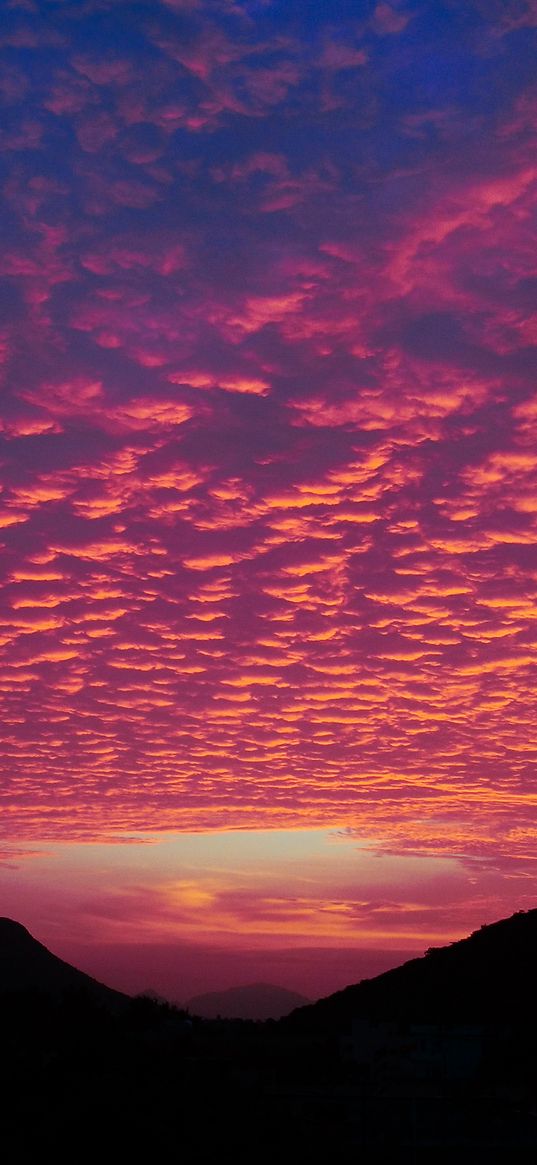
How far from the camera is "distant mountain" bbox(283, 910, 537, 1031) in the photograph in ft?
201

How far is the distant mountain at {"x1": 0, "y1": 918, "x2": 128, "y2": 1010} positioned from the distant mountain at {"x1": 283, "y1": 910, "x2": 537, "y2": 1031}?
53447 mm

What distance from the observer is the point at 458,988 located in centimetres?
6550

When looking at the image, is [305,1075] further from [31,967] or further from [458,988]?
[31,967]

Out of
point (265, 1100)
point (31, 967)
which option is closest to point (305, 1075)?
point (265, 1100)

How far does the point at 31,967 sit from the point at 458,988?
266 ft

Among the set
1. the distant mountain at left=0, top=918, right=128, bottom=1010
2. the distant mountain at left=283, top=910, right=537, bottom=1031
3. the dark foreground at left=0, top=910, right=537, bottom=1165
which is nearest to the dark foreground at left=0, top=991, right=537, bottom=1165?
the dark foreground at left=0, top=910, right=537, bottom=1165

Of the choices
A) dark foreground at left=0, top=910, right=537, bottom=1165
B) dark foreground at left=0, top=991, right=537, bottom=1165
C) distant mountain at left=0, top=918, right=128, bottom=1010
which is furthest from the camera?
distant mountain at left=0, top=918, right=128, bottom=1010

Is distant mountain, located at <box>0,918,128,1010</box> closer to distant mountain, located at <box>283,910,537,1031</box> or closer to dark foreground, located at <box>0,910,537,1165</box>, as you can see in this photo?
distant mountain, located at <box>283,910,537,1031</box>

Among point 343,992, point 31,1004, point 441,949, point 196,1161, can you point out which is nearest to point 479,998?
point 441,949

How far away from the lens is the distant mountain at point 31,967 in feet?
418

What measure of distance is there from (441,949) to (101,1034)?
1251 inches

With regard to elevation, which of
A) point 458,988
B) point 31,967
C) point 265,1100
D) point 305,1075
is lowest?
point 265,1100

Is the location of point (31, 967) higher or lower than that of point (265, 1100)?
higher

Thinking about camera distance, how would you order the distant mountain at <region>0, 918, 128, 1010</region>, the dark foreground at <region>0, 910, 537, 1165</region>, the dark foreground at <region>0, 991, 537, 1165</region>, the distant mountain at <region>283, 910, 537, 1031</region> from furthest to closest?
the distant mountain at <region>0, 918, 128, 1010</region>
the distant mountain at <region>283, 910, 537, 1031</region>
the dark foreground at <region>0, 910, 537, 1165</region>
the dark foreground at <region>0, 991, 537, 1165</region>
